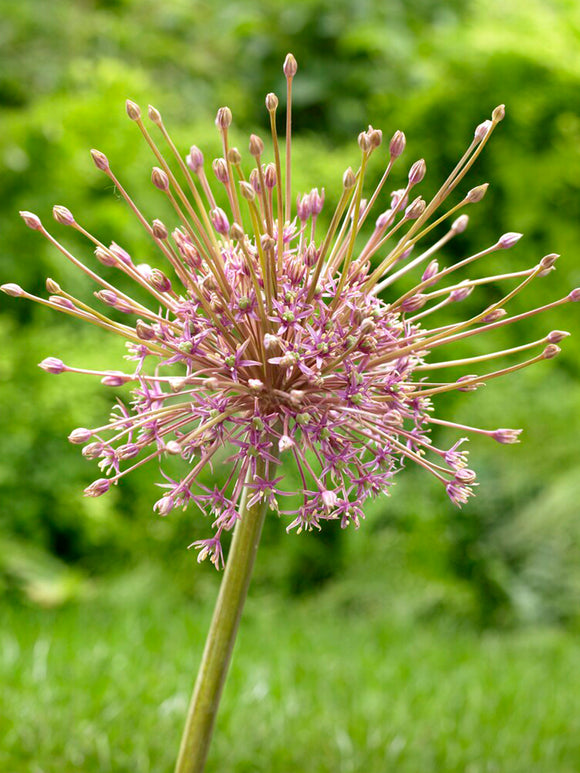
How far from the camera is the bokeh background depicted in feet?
7.71

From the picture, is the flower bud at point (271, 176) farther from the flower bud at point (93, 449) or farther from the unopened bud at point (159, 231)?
the flower bud at point (93, 449)

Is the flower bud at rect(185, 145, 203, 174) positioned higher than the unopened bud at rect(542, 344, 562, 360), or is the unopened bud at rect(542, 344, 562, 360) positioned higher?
the flower bud at rect(185, 145, 203, 174)

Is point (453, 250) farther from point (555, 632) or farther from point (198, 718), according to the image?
point (198, 718)

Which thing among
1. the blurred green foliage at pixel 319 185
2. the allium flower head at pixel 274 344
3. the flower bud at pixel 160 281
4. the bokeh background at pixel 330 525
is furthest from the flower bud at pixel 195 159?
the blurred green foliage at pixel 319 185

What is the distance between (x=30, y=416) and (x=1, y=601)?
750 millimetres

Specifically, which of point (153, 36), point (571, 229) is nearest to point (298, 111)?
point (153, 36)

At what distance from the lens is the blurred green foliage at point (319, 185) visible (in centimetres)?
363

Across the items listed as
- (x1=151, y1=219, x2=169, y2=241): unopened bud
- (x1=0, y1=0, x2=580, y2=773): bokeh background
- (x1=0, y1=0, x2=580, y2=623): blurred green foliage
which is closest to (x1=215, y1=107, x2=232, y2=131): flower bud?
(x1=151, y1=219, x2=169, y2=241): unopened bud

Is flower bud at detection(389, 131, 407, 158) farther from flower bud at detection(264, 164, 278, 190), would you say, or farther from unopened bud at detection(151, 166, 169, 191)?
unopened bud at detection(151, 166, 169, 191)

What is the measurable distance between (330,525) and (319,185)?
5.80 feet

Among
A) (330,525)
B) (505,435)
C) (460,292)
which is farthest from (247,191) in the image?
(330,525)

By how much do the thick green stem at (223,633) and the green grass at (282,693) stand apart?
100cm

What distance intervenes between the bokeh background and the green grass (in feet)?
0.03

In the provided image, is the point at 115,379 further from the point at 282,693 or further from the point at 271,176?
the point at 282,693
